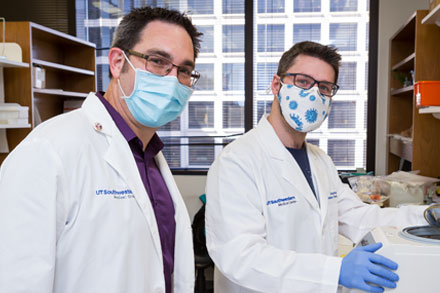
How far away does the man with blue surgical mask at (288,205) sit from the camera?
1104mm

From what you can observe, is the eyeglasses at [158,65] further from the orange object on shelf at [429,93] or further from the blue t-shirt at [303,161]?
the orange object on shelf at [429,93]

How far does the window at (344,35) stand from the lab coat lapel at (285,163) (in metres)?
2.53

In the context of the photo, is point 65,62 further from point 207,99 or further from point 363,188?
point 363,188

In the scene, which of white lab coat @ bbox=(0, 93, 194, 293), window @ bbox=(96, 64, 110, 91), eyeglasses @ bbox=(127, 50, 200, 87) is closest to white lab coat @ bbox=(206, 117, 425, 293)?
white lab coat @ bbox=(0, 93, 194, 293)

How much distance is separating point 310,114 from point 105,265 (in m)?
0.87

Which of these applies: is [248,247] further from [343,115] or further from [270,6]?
[270,6]

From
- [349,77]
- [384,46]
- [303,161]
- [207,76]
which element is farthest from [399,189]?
[207,76]

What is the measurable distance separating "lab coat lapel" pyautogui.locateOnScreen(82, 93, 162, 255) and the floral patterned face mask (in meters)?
0.63

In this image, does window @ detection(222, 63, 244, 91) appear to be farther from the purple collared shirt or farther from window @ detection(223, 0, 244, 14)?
the purple collared shirt

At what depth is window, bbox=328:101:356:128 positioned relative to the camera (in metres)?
3.72

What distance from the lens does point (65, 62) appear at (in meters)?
3.79

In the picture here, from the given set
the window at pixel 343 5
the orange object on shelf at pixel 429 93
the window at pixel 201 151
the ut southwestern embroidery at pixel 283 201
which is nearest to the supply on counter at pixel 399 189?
the orange object on shelf at pixel 429 93

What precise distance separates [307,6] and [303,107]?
8.44 ft

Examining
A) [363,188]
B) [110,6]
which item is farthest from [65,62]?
[363,188]
